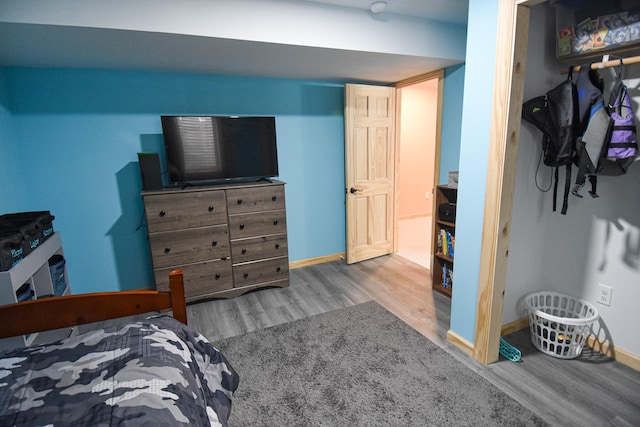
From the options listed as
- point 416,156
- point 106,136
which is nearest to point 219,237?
point 106,136

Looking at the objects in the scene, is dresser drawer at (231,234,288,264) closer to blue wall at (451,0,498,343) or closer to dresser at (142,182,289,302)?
dresser at (142,182,289,302)

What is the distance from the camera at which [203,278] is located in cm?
292

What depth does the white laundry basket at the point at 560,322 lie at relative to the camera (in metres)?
1.98

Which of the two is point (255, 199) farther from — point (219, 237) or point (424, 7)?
point (424, 7)

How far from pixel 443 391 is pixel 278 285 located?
1823mm

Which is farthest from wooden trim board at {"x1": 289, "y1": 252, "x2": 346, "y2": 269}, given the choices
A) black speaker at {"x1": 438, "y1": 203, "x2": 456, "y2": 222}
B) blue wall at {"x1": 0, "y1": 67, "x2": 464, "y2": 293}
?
black speaker at {"x1": 438, "y1": 203, "x2": 456, "y2": 222}

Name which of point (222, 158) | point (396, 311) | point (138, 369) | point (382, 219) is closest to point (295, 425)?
point (138, 369)

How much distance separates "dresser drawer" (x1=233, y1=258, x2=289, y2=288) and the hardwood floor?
13cm

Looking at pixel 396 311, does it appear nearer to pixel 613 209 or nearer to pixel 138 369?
pixel 613 209

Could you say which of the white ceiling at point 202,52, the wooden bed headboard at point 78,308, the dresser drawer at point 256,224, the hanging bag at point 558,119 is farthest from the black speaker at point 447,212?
the wooden bed headboard at point 78,308

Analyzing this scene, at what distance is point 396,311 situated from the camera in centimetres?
273

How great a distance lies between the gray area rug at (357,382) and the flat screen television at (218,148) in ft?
4.79

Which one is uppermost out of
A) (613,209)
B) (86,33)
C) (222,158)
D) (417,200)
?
(86,33)

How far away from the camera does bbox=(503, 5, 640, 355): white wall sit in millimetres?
1938
